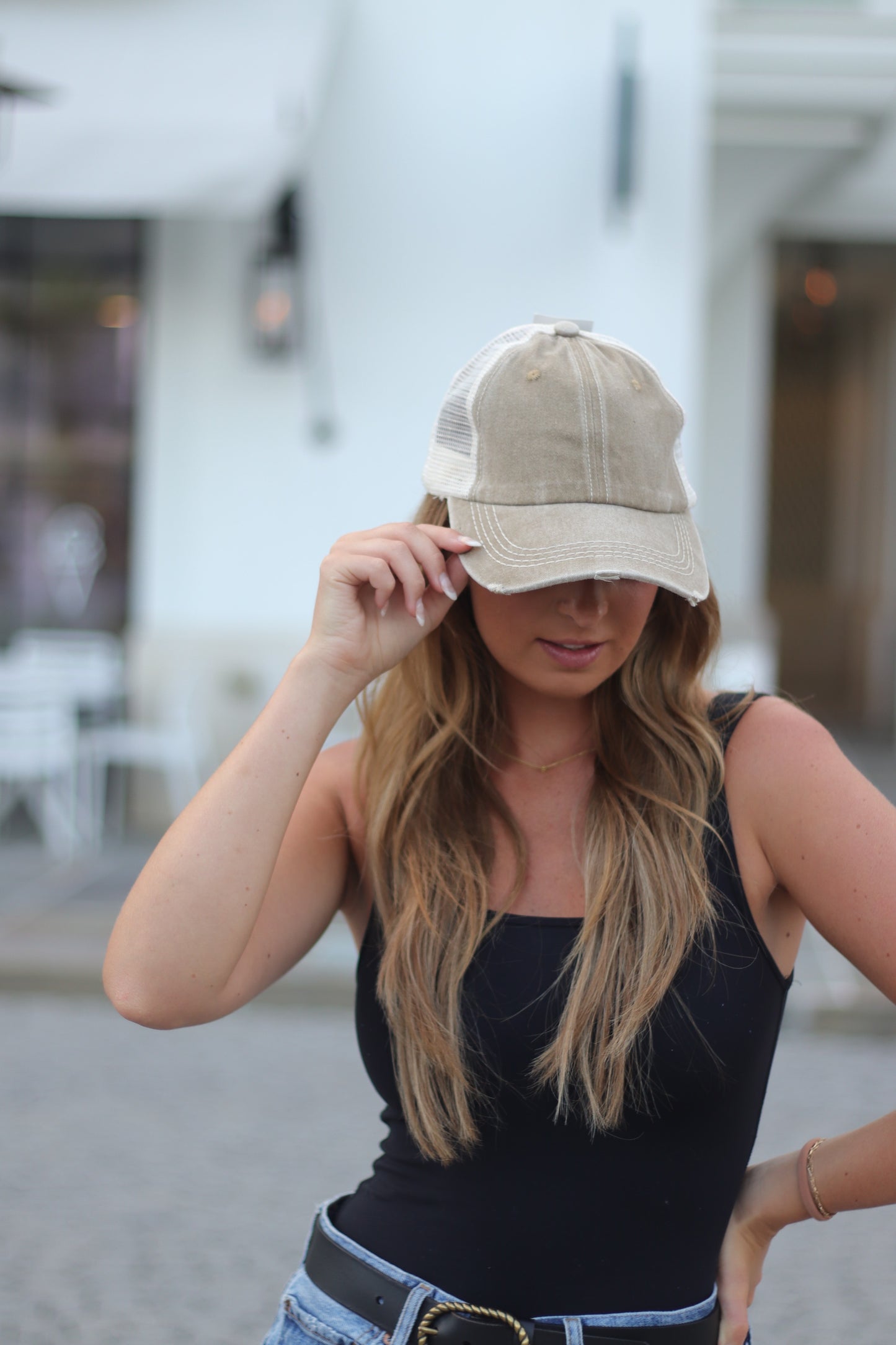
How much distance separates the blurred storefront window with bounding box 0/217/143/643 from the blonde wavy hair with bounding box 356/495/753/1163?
6325 mm

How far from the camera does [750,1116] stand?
4.44 ft

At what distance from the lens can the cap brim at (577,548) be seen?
48.9 inches

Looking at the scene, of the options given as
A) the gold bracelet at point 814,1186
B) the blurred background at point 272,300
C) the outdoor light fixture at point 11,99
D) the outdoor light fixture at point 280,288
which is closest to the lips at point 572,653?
the gold bracelet at point 814,1186

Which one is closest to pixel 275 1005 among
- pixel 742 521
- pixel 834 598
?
pixel 742 521

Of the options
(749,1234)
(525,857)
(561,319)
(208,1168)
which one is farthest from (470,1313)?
(208,1168)

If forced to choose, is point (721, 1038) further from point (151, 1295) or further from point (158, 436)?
point (158, 436)

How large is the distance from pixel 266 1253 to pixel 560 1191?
2233 millimetres

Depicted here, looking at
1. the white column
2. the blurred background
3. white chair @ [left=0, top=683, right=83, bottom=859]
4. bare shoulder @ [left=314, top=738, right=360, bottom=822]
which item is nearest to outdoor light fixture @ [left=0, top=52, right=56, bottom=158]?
the blurred background

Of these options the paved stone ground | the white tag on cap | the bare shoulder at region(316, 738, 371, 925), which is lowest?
the paved stone ground

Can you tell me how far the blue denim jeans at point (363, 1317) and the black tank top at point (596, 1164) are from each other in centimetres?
1

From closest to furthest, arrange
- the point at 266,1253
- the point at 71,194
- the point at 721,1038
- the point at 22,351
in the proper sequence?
the point at 721,1038 < the point at 266,1253 < the point at 71,194 < the point at 22,351

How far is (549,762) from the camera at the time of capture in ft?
4.90

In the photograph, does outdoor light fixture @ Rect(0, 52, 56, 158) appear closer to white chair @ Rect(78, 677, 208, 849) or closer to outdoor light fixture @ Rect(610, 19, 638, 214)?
outdoor light fixture @ Rect(610, 19, 638, 214)

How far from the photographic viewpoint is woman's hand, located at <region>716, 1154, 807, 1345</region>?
1362mm
